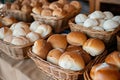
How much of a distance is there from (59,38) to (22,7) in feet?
1.65

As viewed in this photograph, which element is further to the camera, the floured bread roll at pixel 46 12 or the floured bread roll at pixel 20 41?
the floured bread roll at pixel 46 12

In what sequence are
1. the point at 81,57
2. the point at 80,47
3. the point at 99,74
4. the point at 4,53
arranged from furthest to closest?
the point at 4,53 → the point at 80,47 → the point at 81,57 → the point at 99,74

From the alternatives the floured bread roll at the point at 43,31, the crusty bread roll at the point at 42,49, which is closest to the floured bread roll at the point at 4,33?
the floured bread roll at the point at 43,31

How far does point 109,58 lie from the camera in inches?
25.8

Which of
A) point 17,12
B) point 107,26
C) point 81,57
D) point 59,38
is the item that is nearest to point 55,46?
point 59,38

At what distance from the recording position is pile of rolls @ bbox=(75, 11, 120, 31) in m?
0.83

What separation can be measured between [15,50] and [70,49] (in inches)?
11.1

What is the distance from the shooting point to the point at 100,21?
89cm

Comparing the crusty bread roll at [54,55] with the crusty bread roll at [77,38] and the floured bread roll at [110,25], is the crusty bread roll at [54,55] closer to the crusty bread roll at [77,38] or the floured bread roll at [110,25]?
the crusty bread roll at [77,38]

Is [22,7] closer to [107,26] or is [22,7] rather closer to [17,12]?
[17,12]

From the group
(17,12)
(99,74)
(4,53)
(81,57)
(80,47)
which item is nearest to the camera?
(99,74)

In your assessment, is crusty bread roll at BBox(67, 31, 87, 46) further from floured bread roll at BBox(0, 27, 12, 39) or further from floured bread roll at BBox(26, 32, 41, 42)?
floured bread roll at BBox(0, 27, 12, 39)

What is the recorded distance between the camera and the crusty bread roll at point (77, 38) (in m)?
0.79

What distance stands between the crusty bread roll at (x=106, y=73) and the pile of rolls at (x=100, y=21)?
286mm
